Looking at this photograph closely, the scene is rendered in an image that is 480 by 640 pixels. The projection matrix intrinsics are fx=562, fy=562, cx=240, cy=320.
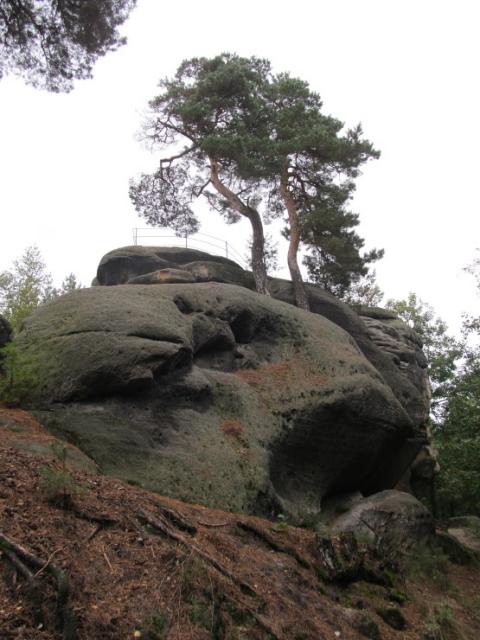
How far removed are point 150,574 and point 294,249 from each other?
62.9ft

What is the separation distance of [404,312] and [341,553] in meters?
33.5

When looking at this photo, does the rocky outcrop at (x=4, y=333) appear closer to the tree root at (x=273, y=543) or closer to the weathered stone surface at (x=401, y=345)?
the tree root at (x=273, y=543)

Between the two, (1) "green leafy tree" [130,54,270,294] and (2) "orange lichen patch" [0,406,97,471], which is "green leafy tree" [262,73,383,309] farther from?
(2) "orange lichen patch" [0,406,97,471]

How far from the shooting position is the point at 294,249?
23.7 metres

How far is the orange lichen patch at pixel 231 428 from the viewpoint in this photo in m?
12.1

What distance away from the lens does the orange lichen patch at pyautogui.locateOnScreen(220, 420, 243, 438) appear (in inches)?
477

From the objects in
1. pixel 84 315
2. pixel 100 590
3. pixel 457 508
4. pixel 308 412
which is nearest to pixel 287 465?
pixel 308 412

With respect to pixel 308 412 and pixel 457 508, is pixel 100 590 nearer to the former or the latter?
pixel 308 412

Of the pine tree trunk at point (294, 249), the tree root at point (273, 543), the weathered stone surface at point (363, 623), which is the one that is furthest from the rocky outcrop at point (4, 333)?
the pine tree trunk at point (294, 249)

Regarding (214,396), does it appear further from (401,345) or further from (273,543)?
(401,345)

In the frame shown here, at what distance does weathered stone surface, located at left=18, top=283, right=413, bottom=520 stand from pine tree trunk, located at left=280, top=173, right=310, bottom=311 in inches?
179

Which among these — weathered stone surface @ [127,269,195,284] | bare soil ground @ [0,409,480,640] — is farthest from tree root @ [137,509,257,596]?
weathered stone surface @ [127,269,195,284]

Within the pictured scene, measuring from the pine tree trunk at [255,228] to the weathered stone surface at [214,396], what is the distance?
15.6ft

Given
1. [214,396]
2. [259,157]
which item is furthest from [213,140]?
[214,396]
